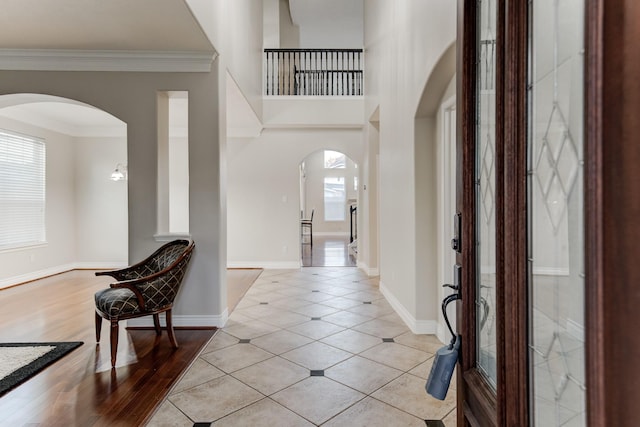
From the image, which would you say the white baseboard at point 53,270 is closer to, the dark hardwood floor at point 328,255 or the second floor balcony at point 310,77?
the dark hardwood floor at point 328,255

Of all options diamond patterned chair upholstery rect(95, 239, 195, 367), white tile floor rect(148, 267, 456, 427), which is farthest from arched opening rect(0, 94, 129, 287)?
white tile floor rect(148, 267, 456, 427)

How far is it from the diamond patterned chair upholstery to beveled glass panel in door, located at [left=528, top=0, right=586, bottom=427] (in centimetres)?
297

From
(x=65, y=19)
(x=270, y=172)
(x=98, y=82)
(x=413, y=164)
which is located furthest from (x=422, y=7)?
(x=270, y=172)

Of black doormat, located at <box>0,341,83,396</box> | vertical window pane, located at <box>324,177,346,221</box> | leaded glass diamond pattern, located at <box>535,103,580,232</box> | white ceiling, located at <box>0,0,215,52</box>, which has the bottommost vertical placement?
black doormat, located at <box>0,341,83,396</box>

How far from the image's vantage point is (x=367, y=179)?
6570 millimetres

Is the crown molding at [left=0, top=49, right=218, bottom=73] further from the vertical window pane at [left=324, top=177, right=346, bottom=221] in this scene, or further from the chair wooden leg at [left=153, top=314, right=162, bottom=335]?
the vertical window pane at [left=324, top=177, right=346, bottom=221]

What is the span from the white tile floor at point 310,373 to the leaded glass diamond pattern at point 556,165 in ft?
6.13

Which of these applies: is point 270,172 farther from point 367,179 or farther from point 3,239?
point 3,239

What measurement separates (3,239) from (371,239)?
5885mm

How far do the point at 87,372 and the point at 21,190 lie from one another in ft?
16.0

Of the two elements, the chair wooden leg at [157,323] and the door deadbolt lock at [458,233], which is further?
the chair wooden leg at [157,323]

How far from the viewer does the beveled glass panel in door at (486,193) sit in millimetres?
888

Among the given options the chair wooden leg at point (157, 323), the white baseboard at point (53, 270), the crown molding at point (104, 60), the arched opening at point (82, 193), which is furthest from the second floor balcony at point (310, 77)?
the chair wooden leg at point (157, 323)

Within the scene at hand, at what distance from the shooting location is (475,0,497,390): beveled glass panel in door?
2.91 ft
